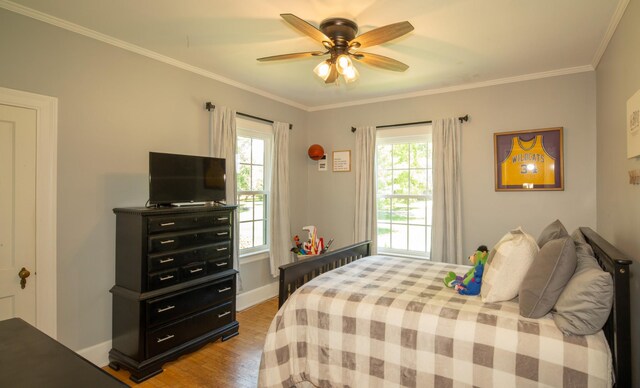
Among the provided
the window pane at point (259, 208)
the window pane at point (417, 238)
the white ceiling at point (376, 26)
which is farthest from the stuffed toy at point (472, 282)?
the window pane at point (259, 208)

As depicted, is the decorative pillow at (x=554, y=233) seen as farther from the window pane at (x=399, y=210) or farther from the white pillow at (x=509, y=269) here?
the window pane at (x=399, y=210)

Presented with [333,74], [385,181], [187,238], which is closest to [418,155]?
[385,181]

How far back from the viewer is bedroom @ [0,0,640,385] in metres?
2.35

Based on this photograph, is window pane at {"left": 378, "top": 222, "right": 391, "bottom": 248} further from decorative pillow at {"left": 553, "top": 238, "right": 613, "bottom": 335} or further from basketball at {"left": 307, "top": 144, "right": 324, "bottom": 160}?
decorative pillow at {"left": 553, "top": 238, "right": 613, "bottom": 335}

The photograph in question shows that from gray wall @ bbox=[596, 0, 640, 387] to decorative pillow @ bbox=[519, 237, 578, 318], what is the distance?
0.47 meters

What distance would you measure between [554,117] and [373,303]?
9.32 feet

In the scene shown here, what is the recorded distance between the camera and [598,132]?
3.13 meters

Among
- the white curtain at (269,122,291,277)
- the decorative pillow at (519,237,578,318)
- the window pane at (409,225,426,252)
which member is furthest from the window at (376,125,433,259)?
the decorative pillow at (519,237,578,318)

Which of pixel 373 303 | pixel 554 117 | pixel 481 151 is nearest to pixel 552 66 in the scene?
pixel 554 117

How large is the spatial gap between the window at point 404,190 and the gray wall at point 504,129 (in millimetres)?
258

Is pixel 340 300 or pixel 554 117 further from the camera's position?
pixel 554 117

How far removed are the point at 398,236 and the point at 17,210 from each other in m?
3.70

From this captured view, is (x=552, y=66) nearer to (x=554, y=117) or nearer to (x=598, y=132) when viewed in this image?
(x=554, y=117)

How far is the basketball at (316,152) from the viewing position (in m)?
4.68
